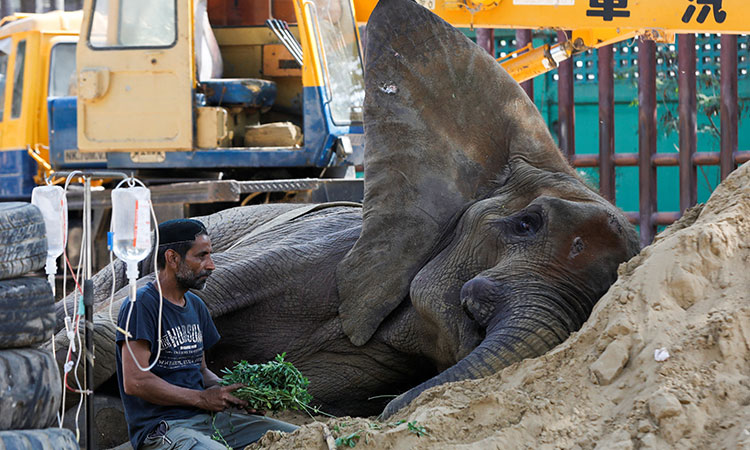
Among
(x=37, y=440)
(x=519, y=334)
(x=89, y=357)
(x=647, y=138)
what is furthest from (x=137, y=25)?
(x=37, y=440)

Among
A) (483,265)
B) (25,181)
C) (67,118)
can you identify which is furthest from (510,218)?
(25,181)

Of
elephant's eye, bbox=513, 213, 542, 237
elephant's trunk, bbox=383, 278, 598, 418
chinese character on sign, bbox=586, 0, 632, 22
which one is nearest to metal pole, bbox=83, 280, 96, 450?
elephant's trunk, bbox=383, 278, 598, 418

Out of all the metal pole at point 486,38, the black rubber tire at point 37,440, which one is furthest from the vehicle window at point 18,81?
the black rubber tire at point 37,440

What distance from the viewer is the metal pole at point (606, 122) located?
1278 centimetres

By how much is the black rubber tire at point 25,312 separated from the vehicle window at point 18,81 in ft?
27.0

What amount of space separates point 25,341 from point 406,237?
8.55 ft

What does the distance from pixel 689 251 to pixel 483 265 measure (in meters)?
1.69

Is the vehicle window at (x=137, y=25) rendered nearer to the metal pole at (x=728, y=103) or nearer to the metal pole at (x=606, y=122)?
the metal pole at (x=606, y=122)

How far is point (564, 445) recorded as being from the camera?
3.54 metres

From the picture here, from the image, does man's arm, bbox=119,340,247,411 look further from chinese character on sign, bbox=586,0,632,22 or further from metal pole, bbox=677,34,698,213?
metal pole, bbox=677,34,698,213

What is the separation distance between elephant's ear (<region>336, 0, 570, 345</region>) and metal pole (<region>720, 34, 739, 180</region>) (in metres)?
6.76

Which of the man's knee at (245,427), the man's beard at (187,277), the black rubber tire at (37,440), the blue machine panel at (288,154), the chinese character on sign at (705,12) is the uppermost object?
the chinese character on sign at (705,12)

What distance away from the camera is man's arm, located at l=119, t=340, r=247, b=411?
184 inches

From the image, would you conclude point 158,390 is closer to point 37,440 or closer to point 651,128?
point 37,440
